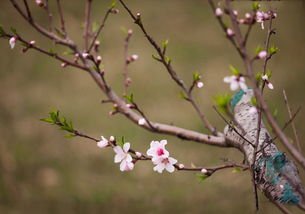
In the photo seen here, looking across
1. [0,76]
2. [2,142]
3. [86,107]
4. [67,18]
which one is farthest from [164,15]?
[2,142]

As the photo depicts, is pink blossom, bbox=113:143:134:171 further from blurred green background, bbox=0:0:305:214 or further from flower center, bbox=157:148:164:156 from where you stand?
blurred green background, bbox=0:0:305:214

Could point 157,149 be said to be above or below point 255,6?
below

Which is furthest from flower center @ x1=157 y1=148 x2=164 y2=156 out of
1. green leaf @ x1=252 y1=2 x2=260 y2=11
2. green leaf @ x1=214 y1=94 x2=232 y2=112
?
green leaf @ x1=252 y1=2 x2=260 y2=11

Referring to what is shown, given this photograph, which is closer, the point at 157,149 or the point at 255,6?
the point at 255,6

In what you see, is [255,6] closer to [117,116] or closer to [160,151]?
[160,151]

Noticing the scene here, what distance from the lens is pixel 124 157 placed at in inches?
29.3

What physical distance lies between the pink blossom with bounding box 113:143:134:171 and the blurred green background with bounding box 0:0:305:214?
1.31 m

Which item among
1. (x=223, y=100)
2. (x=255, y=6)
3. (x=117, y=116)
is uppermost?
(x=117, y=116)

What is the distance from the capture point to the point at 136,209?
2.20 meters

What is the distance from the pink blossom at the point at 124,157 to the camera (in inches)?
28.2

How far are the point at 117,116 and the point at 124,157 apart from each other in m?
1.83

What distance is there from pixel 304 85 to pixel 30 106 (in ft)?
7.05

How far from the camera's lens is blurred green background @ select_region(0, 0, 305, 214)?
2219 mm

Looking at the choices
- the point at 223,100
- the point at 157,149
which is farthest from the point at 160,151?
the point at 223,100
